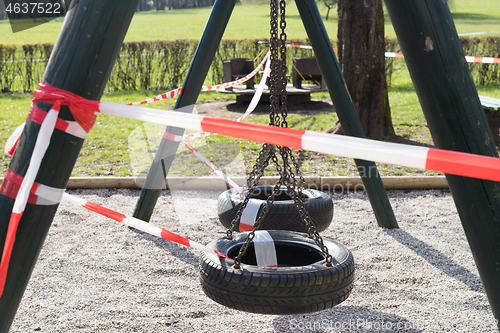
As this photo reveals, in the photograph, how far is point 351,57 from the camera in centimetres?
629

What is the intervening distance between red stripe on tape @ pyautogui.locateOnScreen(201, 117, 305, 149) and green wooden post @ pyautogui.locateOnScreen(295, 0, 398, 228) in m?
2.08

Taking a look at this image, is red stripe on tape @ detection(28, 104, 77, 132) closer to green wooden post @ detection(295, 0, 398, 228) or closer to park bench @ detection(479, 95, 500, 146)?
green wooden post @ detection(295, 0, 398, 228)

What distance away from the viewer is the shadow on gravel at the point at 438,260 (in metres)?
2.89

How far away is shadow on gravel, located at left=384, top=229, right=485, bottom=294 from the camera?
2895mm

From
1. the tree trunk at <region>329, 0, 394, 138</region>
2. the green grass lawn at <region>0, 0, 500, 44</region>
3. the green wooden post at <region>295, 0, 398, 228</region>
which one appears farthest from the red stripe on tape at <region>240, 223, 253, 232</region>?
the green grass lawn at <region>0, 0, 500, 44</region>

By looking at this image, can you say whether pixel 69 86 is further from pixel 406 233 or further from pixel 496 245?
pixel 406 233

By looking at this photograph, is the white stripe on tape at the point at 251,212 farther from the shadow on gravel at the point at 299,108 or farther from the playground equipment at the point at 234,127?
the shadow on gravel at the point at 299,108

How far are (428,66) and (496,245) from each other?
57 centimetres

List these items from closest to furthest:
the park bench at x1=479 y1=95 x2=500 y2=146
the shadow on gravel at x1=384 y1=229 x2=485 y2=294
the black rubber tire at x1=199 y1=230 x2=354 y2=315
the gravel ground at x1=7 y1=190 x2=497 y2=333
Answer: the black rubber tire at x1=199 y1=230 x2=354 y2=315 < the gravel ground at x1=7 y1=190 x2=497 y2=333 < the shadow on gravel at x1=384 y1=229 x2=485 y2=294 < the park bench at x1=479 y1=95 x2=500 y2=146

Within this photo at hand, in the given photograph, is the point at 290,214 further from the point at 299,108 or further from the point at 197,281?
the point at 299,108

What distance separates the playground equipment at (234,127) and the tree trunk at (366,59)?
5.06m

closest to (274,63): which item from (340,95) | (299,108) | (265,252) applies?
(265,252)

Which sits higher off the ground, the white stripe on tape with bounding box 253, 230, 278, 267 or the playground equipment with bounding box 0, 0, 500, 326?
the playground equipment with bounding box 0, 0, 500, 326

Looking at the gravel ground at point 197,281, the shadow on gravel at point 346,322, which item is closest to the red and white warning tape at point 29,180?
the gravel ground at point 197,281
